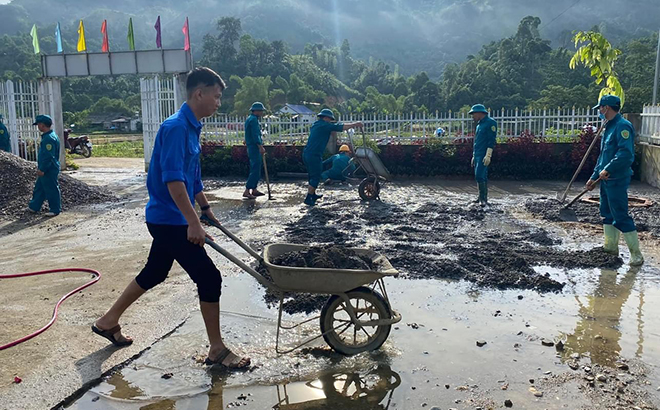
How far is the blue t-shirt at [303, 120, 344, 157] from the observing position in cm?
978

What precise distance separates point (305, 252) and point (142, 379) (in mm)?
1431

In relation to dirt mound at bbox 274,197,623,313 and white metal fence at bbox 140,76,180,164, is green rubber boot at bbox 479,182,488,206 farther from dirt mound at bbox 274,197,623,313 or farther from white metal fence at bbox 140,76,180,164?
white metal fence at bbox 140,76,180,164

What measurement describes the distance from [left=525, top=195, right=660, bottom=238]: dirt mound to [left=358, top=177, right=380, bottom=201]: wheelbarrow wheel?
2.69 metres

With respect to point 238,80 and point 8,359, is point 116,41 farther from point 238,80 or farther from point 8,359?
point 8,359

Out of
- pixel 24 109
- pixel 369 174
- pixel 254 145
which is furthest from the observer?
pixel 24 109

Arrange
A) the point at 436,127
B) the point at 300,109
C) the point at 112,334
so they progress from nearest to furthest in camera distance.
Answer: the point at 112,334, the point at 436,127, the point at 300,109

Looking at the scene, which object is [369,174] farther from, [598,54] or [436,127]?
[436,127]

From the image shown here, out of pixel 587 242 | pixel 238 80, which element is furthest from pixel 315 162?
pixel 238 80

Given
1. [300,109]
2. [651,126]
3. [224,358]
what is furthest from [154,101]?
[300,109]

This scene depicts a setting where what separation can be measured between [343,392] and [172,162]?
177 centimetres

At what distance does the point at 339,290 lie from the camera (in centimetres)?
376

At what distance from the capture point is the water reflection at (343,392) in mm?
3350

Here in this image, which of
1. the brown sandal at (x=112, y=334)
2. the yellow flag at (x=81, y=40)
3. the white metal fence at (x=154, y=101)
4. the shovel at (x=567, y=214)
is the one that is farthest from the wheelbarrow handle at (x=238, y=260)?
the yellow flag at (x=81, y=40)

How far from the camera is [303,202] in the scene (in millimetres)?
10680
